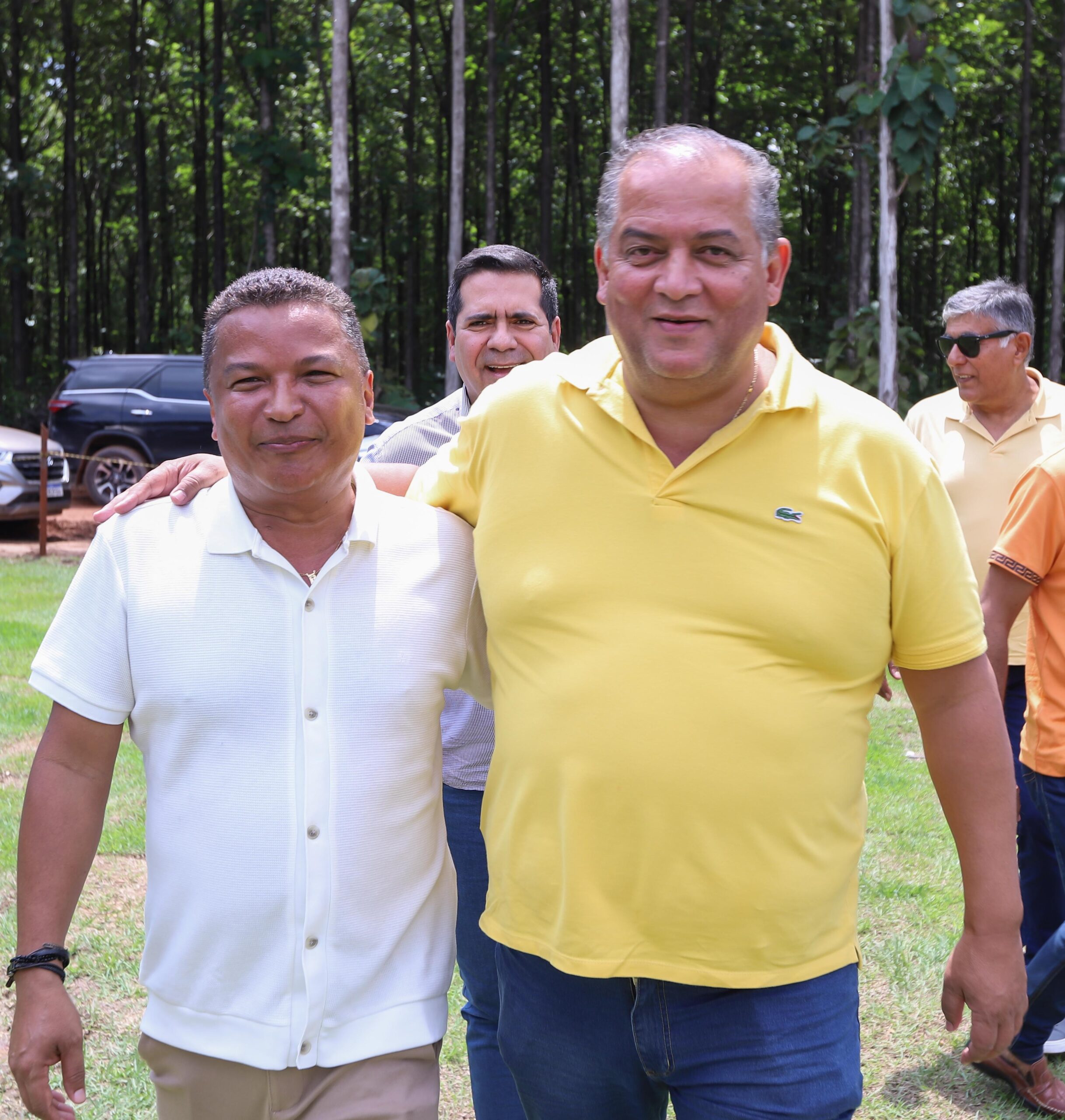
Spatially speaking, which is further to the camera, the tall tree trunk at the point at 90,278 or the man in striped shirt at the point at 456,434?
the tall tree trunk at the point at 90,278

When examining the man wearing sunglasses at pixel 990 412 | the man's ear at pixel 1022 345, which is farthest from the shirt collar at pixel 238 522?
the man's ear at pixel 1022 345

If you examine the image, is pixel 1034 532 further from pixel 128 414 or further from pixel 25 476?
pixel 128 414

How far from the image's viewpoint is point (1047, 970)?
3771mm

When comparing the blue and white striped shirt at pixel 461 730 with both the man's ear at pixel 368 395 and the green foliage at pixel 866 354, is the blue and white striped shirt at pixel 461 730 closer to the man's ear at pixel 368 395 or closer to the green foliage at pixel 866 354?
the man's ear at pixel 368 395

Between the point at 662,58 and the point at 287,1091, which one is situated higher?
the point at 662,58

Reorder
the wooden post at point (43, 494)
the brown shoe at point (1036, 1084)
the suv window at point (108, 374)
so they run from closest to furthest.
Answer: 1. the brown shoe at point (1036, 1084)
2. the wooden post at point (43, 494)
3. the suv window at point (108, 374)

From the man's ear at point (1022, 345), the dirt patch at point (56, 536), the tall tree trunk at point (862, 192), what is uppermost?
the tall tree trunk at point (862, 192)

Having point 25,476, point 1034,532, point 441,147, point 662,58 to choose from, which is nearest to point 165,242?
point 441,147

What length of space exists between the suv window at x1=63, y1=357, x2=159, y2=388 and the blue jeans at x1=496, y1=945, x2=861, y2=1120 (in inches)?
641

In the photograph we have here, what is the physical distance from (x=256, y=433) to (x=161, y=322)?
36317 millimetres

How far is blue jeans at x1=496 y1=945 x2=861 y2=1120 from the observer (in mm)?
2098

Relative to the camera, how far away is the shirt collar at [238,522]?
87.8 inches

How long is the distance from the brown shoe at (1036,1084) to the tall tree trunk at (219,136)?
71.6ft

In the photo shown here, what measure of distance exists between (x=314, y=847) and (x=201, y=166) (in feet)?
89.6
